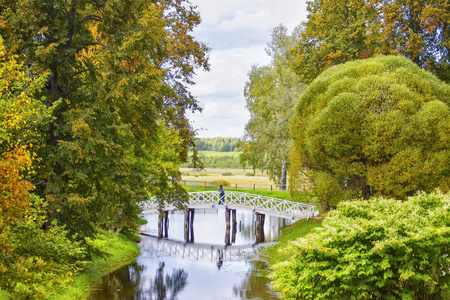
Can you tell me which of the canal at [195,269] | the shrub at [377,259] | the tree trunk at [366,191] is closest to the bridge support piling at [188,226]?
the canal at [195,269]

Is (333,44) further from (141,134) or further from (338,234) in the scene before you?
(338,234)

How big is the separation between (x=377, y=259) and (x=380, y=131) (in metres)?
8.61

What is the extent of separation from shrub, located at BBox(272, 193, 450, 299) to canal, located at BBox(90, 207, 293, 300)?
21.6 ft

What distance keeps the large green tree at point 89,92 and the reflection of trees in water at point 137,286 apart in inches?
101

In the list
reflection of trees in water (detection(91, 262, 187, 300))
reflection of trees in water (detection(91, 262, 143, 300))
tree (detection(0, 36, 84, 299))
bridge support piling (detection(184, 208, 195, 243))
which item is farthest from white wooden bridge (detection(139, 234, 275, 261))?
tree (detection(0, 36, 84, 299))

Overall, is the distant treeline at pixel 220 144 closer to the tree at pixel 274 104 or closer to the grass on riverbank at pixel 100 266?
the tree at pixel 274 104

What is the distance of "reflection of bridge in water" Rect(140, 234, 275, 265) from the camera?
2284 centimetres

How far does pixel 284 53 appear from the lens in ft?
116

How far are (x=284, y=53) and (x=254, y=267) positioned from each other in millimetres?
20818

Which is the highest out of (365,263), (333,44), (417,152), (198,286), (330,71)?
(333,44)

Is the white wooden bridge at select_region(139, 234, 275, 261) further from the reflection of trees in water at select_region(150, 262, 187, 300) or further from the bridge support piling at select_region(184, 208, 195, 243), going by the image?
the reflection of trees in water at select_region(150, 262, 187, 300)

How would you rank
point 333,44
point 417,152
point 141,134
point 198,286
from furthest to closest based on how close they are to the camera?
point 333,44
point 198,286
point 417,152
point 141,134

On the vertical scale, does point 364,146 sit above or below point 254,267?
above

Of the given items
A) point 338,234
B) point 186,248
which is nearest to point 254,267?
point 186,248
